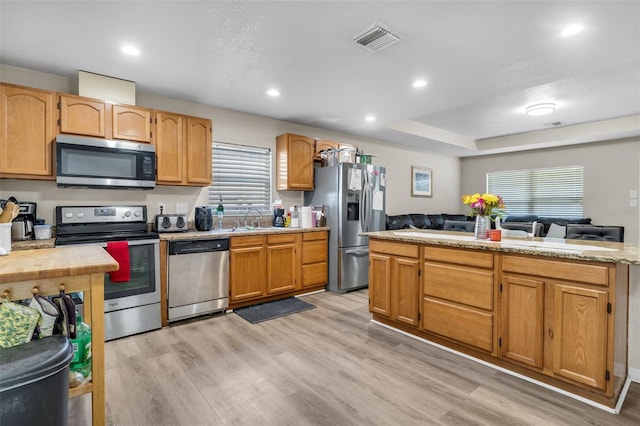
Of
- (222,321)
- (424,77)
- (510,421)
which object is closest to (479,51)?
(424,77)

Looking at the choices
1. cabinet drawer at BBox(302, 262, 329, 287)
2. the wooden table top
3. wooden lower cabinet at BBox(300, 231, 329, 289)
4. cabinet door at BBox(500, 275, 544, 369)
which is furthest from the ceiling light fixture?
the wooden table top

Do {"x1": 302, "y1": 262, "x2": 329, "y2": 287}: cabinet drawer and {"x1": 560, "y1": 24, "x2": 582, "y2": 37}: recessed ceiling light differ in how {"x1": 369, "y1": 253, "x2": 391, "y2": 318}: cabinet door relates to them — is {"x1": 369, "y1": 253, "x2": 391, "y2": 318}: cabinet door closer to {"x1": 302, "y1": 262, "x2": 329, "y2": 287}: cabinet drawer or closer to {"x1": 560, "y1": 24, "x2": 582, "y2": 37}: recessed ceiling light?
{"x1": 302, "y1": 262, "x2": 329, "y2": 287}: cabinet drawer

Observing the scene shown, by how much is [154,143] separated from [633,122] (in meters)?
6.73

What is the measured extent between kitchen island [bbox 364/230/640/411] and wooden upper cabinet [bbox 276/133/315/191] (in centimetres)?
189

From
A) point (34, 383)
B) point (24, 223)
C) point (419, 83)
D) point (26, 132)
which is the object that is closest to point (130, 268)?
point (24, 223)

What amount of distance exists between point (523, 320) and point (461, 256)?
577 millimetres

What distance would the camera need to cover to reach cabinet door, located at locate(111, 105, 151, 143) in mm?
3006

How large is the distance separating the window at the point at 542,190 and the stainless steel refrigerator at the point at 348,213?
4.01m

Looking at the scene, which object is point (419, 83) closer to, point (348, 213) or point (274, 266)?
point (348, 213)

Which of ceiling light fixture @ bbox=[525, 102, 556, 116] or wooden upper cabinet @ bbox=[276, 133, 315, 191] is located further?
wooden upper cabinet @ bbox=[276, 133, 315, 191]

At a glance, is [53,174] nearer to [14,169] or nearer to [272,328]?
[14,169]

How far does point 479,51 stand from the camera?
256 cm

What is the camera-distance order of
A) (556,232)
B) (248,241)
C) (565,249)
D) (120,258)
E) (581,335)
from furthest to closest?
(248,241)
(556,232)
(120,258)
(565,249)
(581,335)

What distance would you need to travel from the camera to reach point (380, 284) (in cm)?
308
